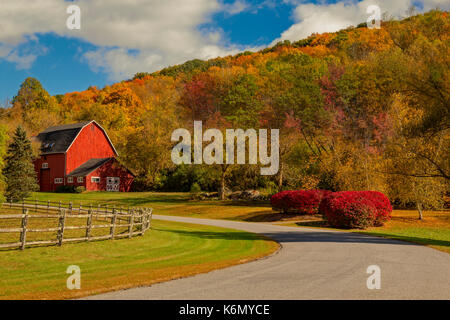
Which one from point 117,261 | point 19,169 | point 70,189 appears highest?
point 19,169

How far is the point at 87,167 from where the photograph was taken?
6512cm

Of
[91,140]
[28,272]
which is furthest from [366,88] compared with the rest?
[91,140]

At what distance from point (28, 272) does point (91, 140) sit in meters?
59.4

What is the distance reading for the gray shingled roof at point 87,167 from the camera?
63250mm

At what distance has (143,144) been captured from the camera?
62.4 metres

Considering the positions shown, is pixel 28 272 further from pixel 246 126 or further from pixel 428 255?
pixel 246 126

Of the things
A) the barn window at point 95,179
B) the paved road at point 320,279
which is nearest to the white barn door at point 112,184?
the barn window at point 95,179

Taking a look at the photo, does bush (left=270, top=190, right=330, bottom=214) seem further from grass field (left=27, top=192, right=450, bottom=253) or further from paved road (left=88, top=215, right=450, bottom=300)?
paved road (left=88, top=215, right=450, bottom=300)

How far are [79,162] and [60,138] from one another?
200 inches

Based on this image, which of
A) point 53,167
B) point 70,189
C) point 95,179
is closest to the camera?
point 70,189
